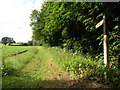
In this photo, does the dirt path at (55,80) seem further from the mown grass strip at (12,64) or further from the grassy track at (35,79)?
the mown grass strip at (12,64)

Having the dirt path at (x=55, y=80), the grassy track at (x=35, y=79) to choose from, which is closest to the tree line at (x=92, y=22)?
the dirt path at (x=55, y=80)

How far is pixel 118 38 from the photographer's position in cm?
517

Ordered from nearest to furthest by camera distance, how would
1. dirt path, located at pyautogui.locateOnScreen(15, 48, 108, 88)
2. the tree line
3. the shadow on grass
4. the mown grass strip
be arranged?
the shadow on grass → dirt path, located at pyautogui.locateOnScreen(15, 48, 108, 88) → the tree line → the mown grass strip

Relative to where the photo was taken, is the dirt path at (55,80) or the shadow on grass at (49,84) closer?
the shadow on grass at (49,84)

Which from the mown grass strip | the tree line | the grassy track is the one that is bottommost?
the grassy track

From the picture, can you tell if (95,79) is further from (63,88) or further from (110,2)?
(110,2)

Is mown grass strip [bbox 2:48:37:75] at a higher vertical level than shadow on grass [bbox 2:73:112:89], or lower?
higher

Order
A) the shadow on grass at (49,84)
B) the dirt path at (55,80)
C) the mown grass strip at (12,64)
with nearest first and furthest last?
the shadow on grass at (49,84) < the dirt path at (55,80) < the mown grass strip at (12,64)

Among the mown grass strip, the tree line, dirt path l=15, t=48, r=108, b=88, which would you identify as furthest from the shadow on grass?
the tree line

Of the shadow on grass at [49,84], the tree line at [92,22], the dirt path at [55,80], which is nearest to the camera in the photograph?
the shadow on grass at [49,84]

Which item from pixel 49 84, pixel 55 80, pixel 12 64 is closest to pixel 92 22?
pixel 55 80

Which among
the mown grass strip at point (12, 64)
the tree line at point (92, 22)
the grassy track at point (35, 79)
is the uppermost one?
the tree line at point (92, 22)

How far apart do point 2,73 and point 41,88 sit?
3.02m

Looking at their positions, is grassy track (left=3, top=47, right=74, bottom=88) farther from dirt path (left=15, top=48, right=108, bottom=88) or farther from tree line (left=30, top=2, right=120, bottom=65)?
tree line (left=30, top=2, right=120, bottom=65)
